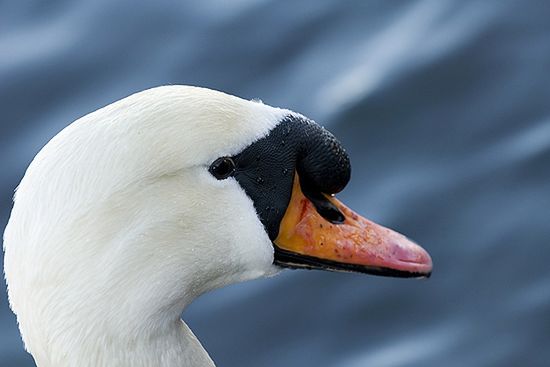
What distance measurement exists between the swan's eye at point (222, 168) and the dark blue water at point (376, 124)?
8.07 feet

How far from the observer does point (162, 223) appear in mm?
3787

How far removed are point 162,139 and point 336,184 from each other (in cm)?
70

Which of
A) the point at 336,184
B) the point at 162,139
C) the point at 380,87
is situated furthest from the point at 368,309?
the point at 162,139

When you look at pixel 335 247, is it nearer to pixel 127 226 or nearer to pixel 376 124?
pixel 127 226

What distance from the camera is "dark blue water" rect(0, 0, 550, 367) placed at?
20.7 feet

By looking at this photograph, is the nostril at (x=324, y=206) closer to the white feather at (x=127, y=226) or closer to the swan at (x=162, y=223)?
the swan at (x=162, y=223)

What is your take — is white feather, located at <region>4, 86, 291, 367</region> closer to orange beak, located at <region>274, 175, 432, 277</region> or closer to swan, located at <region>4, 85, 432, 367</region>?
swan, located at <region>4, 85, 432, 367</region>

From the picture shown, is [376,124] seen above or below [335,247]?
above

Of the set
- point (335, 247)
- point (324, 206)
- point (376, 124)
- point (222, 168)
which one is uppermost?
point (376, 124)

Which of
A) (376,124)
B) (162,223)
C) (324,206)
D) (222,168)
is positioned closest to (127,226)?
(162,223)

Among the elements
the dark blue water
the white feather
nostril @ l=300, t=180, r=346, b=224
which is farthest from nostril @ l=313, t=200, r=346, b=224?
the dark blue water

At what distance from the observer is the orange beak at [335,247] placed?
4.16 m

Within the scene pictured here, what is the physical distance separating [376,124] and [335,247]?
294 cm

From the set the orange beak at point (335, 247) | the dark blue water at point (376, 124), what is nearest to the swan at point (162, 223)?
the orange beak at point (335, 247)
